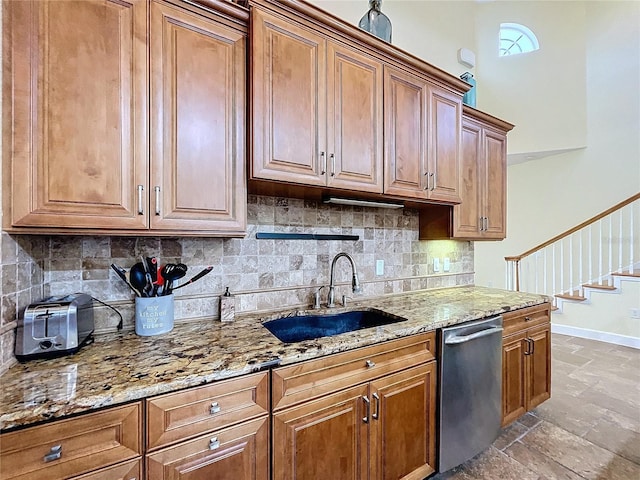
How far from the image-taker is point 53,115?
1057mm

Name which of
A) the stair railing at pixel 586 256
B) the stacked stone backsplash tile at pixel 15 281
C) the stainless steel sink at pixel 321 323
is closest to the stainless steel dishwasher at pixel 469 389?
the stainless steel sink at pixel 321 323

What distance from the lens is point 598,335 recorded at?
4.12 metres

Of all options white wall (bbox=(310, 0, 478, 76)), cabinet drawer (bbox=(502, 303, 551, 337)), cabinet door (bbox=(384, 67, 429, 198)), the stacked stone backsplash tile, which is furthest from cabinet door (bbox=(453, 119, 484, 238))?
the stacked stone backsplash tile

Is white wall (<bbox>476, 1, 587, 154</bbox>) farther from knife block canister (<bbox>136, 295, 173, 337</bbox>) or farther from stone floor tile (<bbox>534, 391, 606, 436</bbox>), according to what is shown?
knife block canister (<bbox>136, 295, 173, 337</bbox>)

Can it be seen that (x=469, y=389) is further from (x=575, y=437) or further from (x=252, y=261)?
(x=252, y=261)

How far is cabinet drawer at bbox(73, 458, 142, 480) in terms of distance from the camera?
2.78 ft

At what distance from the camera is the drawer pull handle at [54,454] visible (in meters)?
0.80

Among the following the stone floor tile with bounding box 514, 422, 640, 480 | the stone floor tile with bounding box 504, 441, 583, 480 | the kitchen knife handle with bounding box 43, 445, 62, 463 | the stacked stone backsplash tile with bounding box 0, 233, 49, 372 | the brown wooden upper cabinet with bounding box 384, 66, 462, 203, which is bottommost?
the stone floor tile with bounding box 514, 422, 640, 480

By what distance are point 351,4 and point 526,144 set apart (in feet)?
15.3

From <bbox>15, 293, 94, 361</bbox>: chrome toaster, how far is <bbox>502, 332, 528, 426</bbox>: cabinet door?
7.93 ft

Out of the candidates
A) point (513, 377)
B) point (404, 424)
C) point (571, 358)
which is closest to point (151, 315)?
point (404, 424)

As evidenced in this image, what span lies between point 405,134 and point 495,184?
1.30 meters

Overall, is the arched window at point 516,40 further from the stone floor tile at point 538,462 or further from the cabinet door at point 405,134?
the stone floor tile at point 538,462

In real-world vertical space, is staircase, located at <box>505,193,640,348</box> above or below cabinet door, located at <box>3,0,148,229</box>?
below
